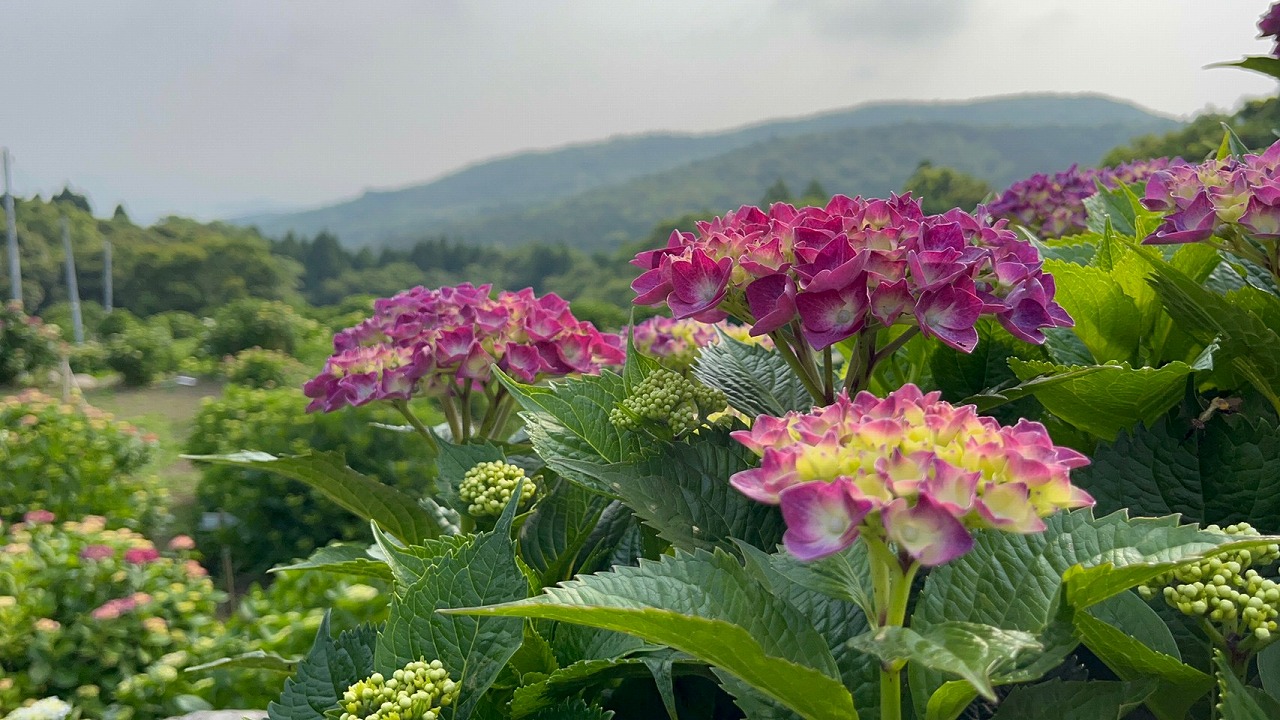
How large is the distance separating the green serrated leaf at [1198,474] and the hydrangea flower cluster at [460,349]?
91 centimetres

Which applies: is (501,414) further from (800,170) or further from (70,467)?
(800,170)

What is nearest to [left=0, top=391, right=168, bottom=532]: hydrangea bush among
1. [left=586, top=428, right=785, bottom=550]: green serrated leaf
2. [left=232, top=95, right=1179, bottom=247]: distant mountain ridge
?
[left=586, top=428, right=785, bottom=550]: green serrated leaf

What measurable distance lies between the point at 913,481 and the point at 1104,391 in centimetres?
55

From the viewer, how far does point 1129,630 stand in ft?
2.55

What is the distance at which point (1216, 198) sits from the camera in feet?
3.31

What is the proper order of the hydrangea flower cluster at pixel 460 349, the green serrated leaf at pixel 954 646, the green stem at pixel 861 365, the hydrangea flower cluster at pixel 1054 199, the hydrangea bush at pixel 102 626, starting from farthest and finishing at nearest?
1. the hydrangea bush at pixel 102 626
2. the hydrangea flower cluster at pixel 1054 199
3. the hydrangea flower cluster at pixel 460 349
4. the green stem at pixel 861 365
5. the green serrated leaf at pixel 954 646

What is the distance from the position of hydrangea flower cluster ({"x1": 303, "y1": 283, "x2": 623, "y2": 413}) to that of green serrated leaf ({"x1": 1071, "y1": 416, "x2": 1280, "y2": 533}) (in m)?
0.91

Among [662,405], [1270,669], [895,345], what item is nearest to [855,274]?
[895,345]

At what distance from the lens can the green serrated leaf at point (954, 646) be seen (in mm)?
535

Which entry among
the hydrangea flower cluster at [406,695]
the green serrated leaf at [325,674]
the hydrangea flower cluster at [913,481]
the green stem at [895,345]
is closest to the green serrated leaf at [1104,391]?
the green stem at [895,345]

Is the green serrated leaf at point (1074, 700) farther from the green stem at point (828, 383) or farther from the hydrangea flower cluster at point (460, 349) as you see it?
the hydrangea flower cluster at point (460, 349)

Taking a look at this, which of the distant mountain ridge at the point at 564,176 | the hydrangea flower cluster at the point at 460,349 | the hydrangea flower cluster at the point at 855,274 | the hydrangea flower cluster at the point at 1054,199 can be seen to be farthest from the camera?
the distant mountain ridge at the point at 564,176

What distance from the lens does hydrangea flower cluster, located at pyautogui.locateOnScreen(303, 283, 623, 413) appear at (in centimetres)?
147

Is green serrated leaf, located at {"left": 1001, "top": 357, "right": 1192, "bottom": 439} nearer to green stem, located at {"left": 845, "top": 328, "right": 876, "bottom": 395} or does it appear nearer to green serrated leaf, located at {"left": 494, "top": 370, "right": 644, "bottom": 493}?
green stem, located at {"left": 845, "top": 328, "right": 876, "bottom": 395}
